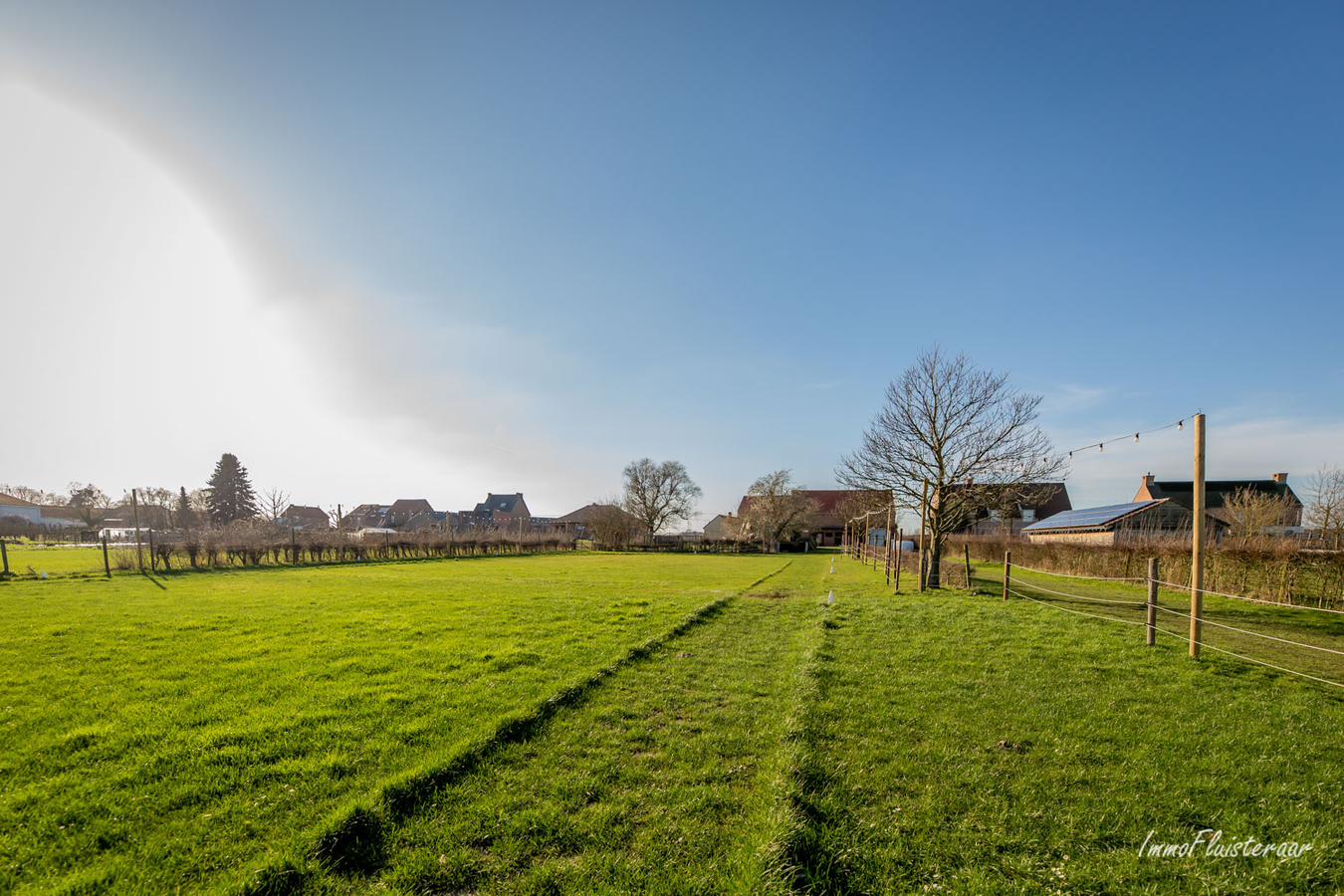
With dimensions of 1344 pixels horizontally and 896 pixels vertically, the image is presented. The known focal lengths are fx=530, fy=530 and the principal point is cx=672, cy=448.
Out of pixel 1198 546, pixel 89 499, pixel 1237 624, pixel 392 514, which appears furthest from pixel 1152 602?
pixel 89 499

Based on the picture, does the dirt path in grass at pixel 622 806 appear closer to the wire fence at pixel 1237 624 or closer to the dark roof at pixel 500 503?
the wire fence at pixel 1237 624

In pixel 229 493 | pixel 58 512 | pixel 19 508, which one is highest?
pixel 229 493

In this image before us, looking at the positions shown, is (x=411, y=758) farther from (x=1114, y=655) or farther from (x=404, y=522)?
(x=404, y=522)

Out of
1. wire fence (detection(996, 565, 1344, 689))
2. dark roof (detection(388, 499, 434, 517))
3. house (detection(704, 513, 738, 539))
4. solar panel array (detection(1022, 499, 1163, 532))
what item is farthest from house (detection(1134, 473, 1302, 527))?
dark roof (detection(388, 499, 434, 517))

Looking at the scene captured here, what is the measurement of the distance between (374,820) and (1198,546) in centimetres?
1177

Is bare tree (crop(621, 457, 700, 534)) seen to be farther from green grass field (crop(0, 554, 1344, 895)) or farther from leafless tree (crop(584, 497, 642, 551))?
green grass field (crop(0, 554, 1344, 895))

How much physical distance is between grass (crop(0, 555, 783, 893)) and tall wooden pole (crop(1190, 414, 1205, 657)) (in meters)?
8.70

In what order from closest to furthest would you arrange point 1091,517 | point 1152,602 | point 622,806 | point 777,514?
point 622,806 → point 1152,602 → point 1091,517 → point 777,514

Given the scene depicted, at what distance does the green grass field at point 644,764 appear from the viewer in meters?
3.32

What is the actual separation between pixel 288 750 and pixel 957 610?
41.4 feet

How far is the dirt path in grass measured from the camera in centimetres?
324

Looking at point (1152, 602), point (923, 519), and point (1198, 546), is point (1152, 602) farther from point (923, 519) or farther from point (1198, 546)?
point (923, 519)

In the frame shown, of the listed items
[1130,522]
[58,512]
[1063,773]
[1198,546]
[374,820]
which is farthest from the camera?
[58,512]

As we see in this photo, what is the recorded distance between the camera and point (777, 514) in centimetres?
5584
